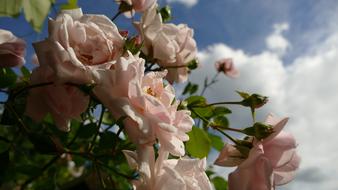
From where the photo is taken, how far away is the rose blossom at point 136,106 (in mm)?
541

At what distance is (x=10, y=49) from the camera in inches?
27.8

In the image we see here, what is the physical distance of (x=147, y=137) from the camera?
1.78 ft

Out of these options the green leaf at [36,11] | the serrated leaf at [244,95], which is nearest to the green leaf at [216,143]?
the serrated leaf at [244,95]

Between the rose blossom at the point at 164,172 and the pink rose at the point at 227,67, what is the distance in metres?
1.63

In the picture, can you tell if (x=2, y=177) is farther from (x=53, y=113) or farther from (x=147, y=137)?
(x=147, y=137)

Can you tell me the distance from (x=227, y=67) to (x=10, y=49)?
5.38 ft

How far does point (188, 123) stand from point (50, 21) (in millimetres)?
213

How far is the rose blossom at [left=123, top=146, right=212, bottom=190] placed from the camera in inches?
22.5

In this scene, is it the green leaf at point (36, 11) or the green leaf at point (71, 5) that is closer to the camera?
the green leaf at point (36, 11)

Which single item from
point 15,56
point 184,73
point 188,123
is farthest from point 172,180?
point 184,73

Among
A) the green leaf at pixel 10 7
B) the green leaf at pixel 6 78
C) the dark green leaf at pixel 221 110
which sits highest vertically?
the green leaf at pixel 10 7

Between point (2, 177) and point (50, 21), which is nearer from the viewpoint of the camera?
point (50, 21)

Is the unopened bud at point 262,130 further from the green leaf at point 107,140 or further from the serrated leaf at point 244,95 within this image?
the green leaf at point 107,140

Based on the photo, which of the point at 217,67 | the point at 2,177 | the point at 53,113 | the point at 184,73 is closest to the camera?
the point at 53,113
